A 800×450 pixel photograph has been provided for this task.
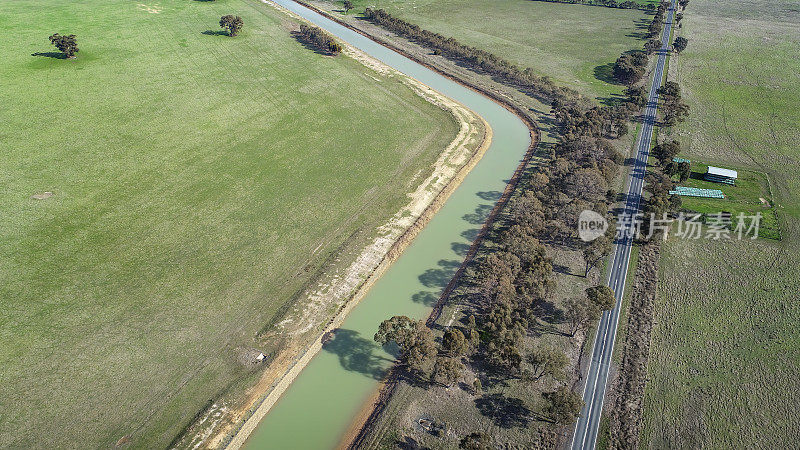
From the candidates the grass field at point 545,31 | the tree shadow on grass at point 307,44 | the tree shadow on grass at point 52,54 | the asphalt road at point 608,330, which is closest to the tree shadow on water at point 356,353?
the asphalt road at point 608,330

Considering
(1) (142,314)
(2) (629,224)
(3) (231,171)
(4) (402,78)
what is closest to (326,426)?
(1) (142,314)

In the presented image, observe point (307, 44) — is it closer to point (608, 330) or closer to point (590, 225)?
point (590, 225)

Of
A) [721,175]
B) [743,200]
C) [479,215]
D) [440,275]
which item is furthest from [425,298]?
[721,175]

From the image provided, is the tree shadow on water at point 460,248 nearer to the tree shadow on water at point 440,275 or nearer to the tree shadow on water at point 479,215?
the tree shadow on water at point 440,275

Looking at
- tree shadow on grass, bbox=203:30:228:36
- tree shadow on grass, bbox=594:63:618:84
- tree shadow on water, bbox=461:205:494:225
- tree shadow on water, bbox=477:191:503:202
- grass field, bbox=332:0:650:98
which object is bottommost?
tree shadow on water, bbox=461:205:494:225

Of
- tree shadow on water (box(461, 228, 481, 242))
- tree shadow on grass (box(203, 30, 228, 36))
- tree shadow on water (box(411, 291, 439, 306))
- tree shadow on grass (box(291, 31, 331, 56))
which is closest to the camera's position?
tree shadow on water (box(411, 291, 439, 306))

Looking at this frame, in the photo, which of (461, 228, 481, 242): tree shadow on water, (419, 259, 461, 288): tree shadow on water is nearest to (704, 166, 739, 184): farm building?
(461, 228, 481, 242): tree shadow on water

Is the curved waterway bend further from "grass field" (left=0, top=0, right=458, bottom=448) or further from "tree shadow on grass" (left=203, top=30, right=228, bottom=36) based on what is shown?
"tree shadow on grass" (left=203, top=30, right=228, bottom=36)
